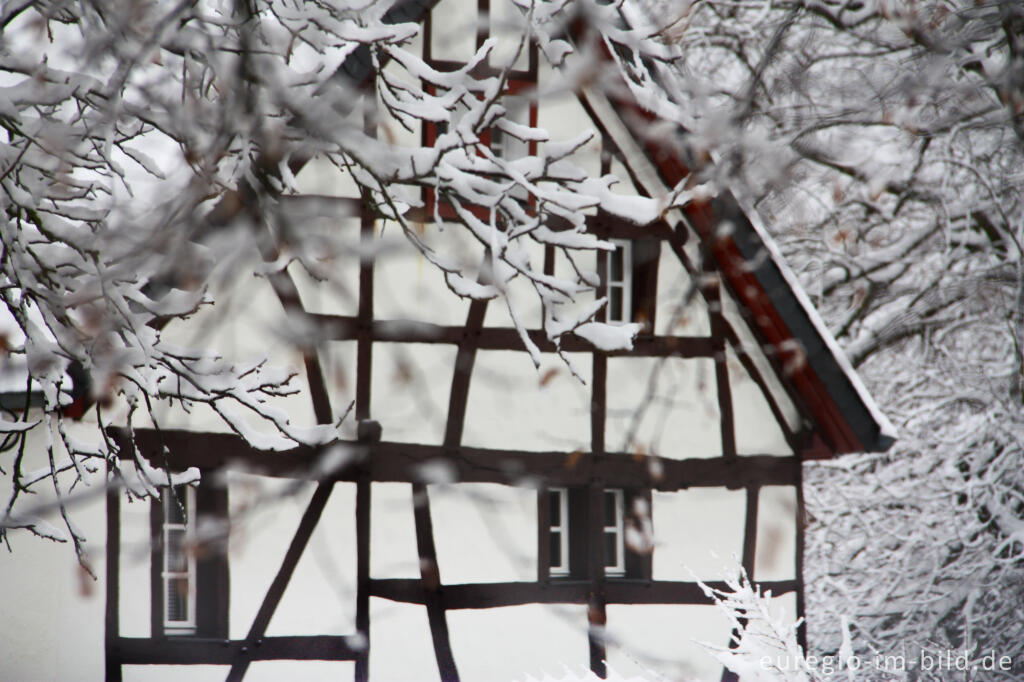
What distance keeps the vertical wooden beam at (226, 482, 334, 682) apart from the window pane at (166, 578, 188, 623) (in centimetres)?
51

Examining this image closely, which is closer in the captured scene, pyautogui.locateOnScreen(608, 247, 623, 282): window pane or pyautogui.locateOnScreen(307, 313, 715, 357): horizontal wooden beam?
pyautogui.locateOnScreen(307, 313, 715, 357): horizontal wooden beam

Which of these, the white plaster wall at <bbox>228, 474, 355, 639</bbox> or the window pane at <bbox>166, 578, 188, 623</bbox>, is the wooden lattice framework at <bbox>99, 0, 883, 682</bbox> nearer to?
the white plaster wall at <bbox>228, 474, 355, 639</bbox>

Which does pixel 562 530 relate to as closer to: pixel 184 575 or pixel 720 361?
pixel 720 361

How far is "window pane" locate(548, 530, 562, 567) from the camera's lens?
25.5 feet

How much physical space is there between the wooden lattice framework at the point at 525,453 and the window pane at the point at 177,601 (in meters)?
0.19

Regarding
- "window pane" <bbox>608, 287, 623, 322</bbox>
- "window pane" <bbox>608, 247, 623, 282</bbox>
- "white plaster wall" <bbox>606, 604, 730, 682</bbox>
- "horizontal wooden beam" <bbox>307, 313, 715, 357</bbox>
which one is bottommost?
"white plaster wall" <bbox>606, 604, 730, 682</bbox>

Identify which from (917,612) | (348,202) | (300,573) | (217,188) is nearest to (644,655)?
(300,573)

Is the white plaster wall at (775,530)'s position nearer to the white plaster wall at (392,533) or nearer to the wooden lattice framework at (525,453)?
the wooden lattice framework at (525,453)

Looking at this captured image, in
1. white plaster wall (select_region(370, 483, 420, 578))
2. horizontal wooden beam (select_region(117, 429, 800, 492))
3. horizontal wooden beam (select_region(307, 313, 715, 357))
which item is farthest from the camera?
horizontal wooden beam (select_region(307, 313, 715, 357))

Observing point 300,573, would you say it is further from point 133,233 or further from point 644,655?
point 133,233

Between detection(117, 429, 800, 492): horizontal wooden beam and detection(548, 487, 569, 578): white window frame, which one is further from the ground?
detection(117, 429, 800, 492): horizontal wooden beam

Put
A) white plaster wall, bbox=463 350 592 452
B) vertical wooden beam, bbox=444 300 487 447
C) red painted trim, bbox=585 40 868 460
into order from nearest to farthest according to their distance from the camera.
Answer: vertical wooden beam, bbox=444 300 487 447
white plaster wall, bbox=463 350 592 452
red painted trim, bbox=585 40 868 460

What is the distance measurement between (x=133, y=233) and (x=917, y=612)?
35.5ft

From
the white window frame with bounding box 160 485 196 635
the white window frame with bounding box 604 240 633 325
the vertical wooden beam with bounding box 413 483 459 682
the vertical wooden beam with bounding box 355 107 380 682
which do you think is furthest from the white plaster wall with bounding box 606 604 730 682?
the white window frame with bounding box 160 485 196 635
